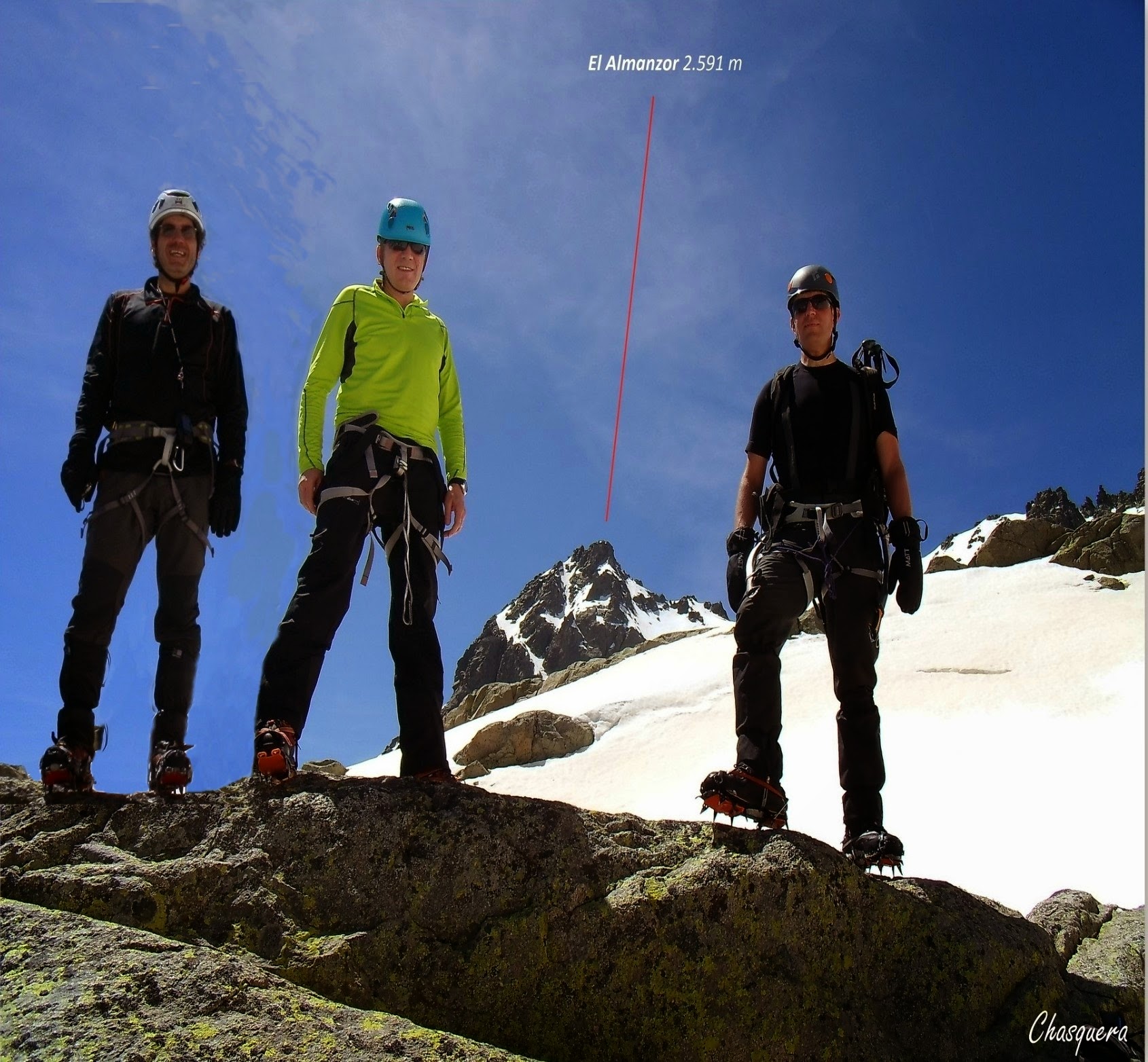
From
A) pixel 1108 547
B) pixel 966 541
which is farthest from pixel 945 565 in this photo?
pixel 966 541

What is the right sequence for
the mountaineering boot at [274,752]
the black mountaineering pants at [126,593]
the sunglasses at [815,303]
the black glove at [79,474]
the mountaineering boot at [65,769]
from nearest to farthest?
the mountaineering boot at [274,752] < the mountaineering boot at [65,769] < the black mountaineering pants at [126,593] < the black glove at [79,474] < the sunglasses at [815,303]

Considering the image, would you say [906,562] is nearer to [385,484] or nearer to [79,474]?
[385,484]

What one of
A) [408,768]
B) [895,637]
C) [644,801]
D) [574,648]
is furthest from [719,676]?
[574,648]

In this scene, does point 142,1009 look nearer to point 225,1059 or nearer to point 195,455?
point 225,1059

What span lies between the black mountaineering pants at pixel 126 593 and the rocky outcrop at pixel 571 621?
87281 millimetres

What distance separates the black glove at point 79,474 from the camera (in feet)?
15.8

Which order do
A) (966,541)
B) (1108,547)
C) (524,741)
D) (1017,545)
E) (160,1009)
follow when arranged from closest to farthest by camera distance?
(160,1009) < (524,741) < (1108,547) < (1017,545) < (966,541)

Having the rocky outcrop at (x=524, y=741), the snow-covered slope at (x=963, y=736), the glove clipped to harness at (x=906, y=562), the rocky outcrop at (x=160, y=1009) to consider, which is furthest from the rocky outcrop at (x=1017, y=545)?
the rocky outcrop at (x=160, y=1009)

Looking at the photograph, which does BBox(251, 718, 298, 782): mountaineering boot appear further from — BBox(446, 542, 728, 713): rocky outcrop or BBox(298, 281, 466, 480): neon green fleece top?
BBox(446, 542, 728, 713): rocky outcrop

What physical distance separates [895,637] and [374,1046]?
43.1 meters

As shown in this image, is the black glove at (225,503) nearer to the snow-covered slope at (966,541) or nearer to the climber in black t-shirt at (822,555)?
the climber in black t-shirt at (822,555)

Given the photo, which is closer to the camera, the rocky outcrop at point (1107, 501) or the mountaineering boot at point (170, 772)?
the mountaineering boot at point (170, 772)

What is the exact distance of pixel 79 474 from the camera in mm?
4836

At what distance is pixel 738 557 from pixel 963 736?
2585 centimetres
